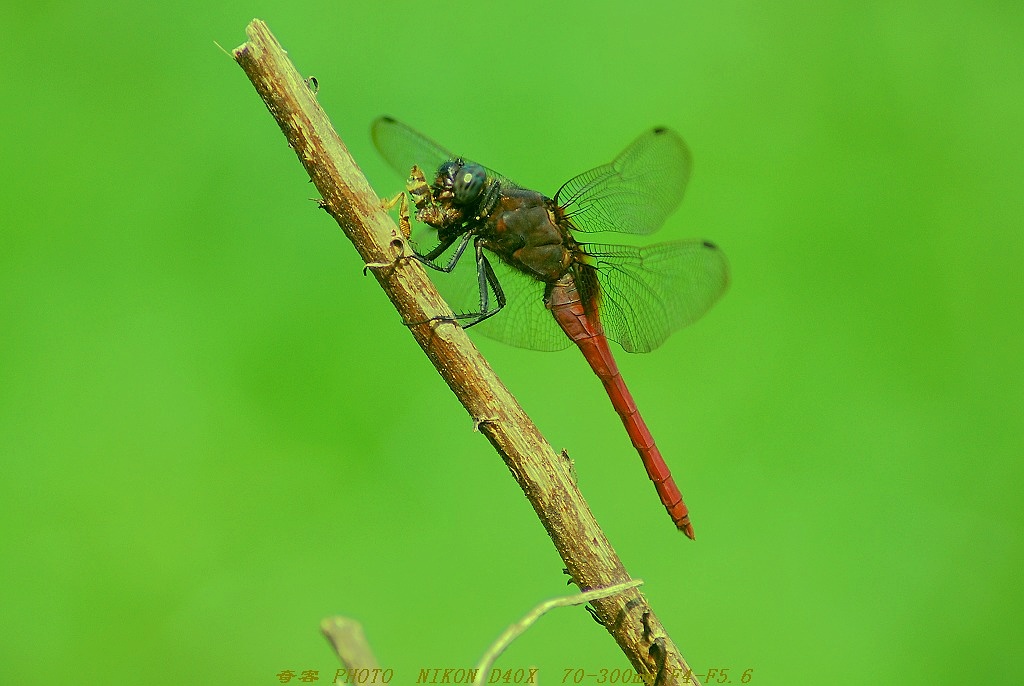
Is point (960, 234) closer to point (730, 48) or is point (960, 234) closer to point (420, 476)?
point (730, 48)

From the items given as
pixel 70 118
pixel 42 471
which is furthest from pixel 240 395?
pixel 70 118

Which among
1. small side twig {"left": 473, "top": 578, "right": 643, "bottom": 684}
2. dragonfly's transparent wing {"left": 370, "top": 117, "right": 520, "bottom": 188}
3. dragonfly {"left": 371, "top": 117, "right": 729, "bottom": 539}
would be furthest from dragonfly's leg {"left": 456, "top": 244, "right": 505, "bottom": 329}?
small side twig {"left": 473, "top": 578, "right": 643, "bottom": 684}

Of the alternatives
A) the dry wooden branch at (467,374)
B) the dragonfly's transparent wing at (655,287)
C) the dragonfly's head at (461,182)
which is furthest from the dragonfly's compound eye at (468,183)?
the dry wooden branch at (467,374)

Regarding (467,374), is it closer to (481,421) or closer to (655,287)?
(481,421)

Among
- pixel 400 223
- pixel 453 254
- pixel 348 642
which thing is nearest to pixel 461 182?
pixel 453 254

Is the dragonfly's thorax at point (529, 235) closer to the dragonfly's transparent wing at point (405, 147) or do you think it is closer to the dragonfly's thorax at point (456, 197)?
the dragonfly's thorax at point (456, 197)

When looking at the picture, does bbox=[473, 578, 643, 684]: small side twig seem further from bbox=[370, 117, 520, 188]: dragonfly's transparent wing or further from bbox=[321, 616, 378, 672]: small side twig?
bbox=[370, 117, 520, 188]: dragonfly's transparent wing
